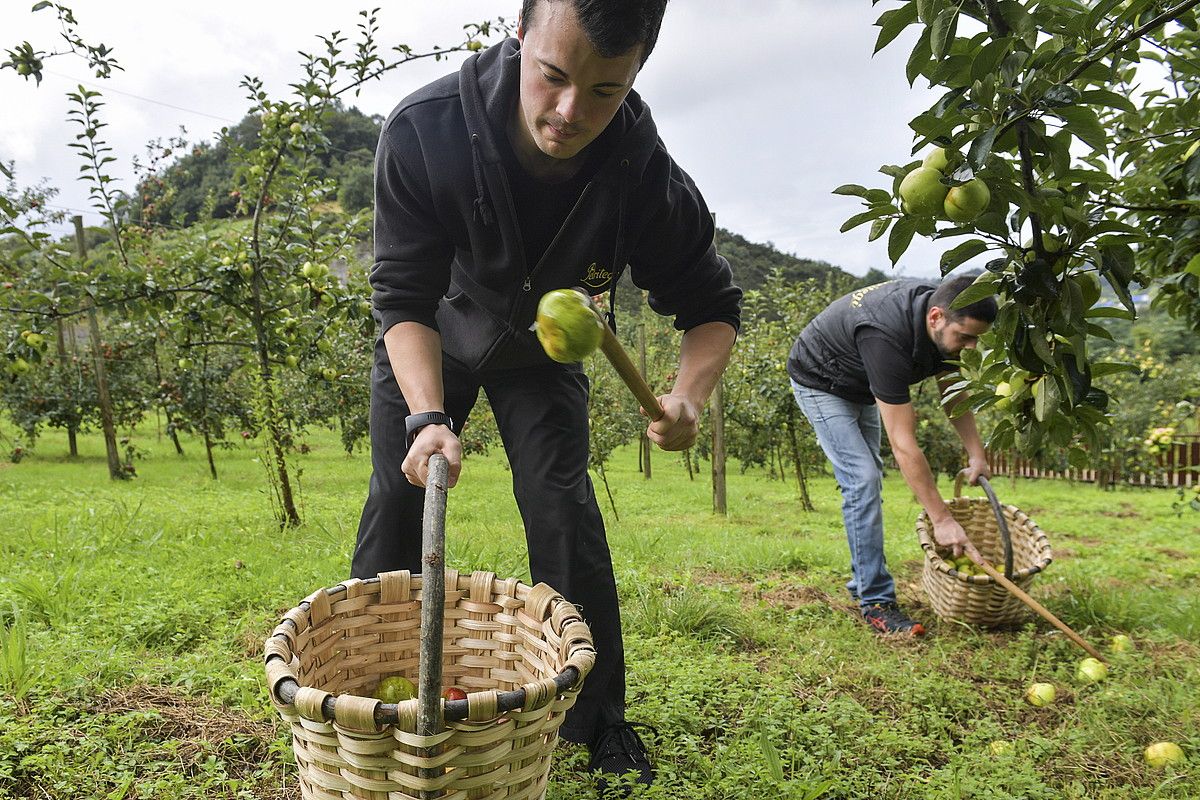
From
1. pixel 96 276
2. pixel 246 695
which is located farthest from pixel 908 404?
pixel 96 276

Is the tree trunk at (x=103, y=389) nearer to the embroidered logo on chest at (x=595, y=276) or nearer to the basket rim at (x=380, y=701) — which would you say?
the embroidered logo on chest at (x=595, y=276)

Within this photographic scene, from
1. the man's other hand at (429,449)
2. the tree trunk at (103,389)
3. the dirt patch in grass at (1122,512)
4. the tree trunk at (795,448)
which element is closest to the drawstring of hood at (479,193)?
the man's other hand at (429,449)

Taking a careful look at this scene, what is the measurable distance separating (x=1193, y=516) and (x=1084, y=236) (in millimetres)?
9296

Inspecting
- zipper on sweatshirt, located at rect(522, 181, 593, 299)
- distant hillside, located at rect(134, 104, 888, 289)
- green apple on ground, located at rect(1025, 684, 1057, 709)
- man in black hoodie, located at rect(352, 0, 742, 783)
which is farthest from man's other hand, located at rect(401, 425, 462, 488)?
distant hillside, located at rect(134, 104, 888, 289)

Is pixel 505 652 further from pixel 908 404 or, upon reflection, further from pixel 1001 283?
pixel 908 404

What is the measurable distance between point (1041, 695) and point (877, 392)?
3.95ft

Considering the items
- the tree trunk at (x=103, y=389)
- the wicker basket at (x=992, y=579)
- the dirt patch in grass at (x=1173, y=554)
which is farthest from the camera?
the tree trunk at (x=103, y=389)

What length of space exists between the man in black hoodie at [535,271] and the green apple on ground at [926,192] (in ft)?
1.74

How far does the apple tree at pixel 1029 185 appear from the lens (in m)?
1.23

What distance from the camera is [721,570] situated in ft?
13.8

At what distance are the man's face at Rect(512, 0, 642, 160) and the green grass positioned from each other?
4.83ft

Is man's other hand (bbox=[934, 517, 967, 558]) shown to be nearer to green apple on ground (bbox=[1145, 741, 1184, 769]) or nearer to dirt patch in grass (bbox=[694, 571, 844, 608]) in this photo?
dirt patch in grass (bbox=[694, 571, 844, 608])

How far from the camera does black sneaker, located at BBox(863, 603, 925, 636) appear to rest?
3193mm

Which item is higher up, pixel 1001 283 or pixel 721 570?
pixel 1001 283
